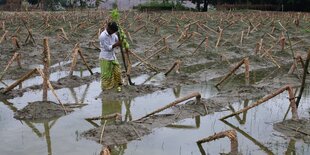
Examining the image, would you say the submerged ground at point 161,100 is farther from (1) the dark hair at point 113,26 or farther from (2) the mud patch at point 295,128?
(1) the dark hair at point 113,26

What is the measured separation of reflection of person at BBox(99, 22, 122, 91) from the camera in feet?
29.0

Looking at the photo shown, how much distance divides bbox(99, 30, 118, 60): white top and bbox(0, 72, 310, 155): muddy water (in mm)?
968

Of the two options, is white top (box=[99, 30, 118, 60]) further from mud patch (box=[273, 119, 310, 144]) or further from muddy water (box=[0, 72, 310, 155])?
mud patch (box=[273, 119, 310, 144])

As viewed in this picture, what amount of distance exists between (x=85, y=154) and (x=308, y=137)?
11.2 ft

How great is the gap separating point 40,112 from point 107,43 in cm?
211

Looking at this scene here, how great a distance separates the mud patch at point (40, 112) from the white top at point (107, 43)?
5.61 feet

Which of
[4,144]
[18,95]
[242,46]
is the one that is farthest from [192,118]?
[242,46]

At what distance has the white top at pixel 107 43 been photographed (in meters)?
8.88

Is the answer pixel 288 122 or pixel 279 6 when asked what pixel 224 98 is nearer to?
pixel 288 122

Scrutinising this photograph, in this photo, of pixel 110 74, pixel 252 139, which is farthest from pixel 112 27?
pixel 252 139

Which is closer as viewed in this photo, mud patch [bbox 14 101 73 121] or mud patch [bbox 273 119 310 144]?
mud patch [bbox 273 119 310 144]

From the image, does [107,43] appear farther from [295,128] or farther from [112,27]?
[295,128]

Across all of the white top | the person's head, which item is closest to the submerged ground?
the white top

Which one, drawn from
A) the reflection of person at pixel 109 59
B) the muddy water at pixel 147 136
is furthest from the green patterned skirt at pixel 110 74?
the muddy water at pixel 147 136
